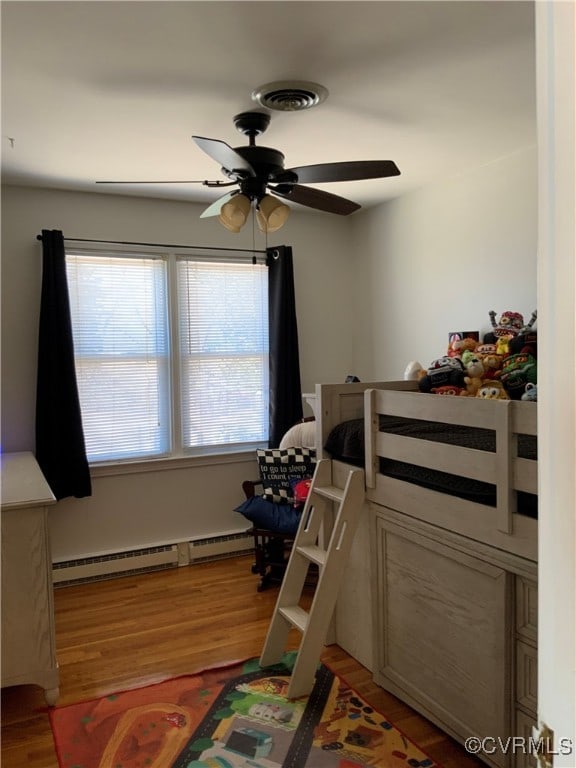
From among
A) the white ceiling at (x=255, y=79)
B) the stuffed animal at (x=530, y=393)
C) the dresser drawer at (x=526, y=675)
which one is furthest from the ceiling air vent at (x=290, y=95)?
the dresser drawer at (x=526, y=675)

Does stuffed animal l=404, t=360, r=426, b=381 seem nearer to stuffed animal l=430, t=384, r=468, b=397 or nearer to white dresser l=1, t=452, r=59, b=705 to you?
stuffed animal l=430, t=384, r=468, b=397

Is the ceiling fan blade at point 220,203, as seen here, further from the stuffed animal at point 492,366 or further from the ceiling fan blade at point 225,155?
the stuffed animal at point 492,366

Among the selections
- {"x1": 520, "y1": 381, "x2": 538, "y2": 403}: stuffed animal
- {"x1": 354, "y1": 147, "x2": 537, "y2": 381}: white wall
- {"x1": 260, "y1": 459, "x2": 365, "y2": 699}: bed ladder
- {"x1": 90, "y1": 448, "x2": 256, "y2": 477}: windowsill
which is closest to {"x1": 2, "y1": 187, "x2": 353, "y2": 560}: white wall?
{"x1": 90, "y1": 448, "x2": 256, "y2": 477}: windowsill

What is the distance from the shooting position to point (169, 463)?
4.04m

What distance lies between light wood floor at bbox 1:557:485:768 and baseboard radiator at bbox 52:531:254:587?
0.07 m

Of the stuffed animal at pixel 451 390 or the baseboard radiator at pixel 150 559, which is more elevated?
the stuffed animal at pixel 451 390

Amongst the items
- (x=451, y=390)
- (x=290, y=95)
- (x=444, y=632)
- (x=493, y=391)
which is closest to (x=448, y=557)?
(x=444, y=632)

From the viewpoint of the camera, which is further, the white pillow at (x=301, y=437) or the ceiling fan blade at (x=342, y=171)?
the white pillow at (x=301, y=437)

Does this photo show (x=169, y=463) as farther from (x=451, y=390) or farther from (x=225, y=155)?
(x=225, y=155)

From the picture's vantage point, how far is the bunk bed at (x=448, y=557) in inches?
71.2

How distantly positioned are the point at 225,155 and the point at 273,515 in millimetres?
2097

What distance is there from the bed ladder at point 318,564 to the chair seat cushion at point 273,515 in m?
0.57

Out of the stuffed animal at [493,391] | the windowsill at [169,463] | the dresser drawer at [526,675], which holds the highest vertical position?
the stuffed animal at [493,391]

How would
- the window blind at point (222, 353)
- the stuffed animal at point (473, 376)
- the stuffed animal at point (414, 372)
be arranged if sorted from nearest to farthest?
the stuffed animal at point (473, 376), the stuffed animal at point (414, 372), the window blind at point (222, 353)
